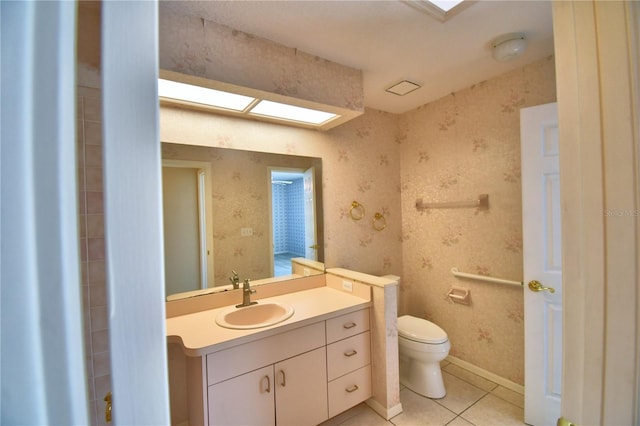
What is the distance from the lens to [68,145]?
0.79ft

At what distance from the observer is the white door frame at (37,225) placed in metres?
0.22

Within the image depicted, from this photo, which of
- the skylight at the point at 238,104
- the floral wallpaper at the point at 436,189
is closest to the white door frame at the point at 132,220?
the skylight at the point at 238,104

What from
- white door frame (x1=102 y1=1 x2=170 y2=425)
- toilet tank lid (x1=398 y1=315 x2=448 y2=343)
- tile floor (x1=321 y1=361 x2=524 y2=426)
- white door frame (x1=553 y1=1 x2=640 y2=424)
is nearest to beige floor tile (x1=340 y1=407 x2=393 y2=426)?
tile floor (x1=321 y1=361 x2=524 y2=426)

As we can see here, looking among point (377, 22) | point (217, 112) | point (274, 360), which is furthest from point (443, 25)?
point (274, 360)

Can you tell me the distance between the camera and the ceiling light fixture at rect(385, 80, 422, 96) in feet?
6.64

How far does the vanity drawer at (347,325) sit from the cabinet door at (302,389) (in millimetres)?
111

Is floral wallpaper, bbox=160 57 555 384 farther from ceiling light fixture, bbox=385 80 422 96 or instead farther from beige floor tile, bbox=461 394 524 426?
ceiling light fixture, bbox=385 80 422 96

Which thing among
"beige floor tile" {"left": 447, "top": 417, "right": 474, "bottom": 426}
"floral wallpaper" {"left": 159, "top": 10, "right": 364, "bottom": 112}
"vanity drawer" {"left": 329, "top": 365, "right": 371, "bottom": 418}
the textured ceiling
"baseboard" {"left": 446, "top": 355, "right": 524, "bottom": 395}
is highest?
the textured ceiling

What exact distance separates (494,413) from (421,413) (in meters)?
0.50

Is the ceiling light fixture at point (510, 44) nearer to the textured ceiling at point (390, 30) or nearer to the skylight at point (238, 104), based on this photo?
the textured ceiling at point (390, 30)

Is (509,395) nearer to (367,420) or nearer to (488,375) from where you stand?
(488,375)

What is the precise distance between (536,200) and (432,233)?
951 mm

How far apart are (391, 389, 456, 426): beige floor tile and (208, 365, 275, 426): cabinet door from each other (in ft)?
3.00

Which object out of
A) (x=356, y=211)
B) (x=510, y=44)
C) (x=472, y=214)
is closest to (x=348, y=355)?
(x=356, y=211)
